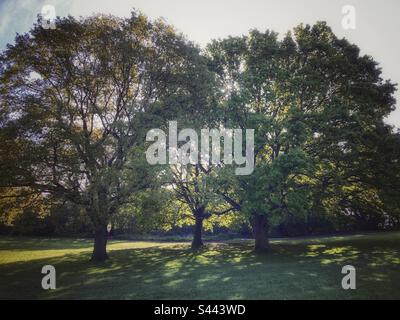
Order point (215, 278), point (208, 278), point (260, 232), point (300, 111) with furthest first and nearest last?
point (260, 232) < point (300, 111) < point (208, 278) < point (215, 278)

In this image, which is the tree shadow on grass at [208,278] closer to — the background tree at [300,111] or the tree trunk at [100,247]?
the tree trunk at [100,247]

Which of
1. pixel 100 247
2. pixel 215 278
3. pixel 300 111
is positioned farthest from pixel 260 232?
pixel 100 247

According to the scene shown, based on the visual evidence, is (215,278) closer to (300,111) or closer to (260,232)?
(260,232)

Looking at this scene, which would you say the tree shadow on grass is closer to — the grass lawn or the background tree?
the grass lawn

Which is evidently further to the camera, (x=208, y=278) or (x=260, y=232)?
(x=260, y=232)

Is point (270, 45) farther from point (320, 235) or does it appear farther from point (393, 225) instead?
point (393, 225)

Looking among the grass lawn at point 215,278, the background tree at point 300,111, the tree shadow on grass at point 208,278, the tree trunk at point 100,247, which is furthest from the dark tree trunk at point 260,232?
the tree trunk at point 100,247

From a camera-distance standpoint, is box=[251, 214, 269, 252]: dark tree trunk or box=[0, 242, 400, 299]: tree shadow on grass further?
box=[251, 214, 269, 252]: dark tree trunk

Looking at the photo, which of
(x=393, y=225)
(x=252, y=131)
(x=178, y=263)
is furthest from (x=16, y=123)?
(x=393, y=225)

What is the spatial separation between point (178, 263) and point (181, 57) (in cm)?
1470

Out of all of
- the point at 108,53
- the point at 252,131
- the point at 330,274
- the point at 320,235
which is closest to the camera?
the point at 330,274

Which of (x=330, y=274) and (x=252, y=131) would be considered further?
(x=252, y=131)

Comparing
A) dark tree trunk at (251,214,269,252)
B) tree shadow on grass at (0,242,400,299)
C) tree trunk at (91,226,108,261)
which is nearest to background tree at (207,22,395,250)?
dark tree trunk at (251,214,269,252)
